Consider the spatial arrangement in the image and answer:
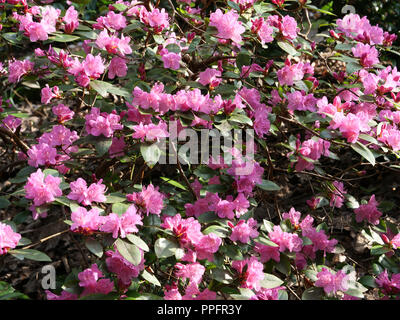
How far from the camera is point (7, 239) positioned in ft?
4.12

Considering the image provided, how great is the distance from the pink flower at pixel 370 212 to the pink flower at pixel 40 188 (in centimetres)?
115

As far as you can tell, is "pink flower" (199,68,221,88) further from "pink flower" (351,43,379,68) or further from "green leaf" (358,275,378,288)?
"green leaf" (358,275,378,288)

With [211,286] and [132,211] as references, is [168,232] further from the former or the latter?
[211,286]

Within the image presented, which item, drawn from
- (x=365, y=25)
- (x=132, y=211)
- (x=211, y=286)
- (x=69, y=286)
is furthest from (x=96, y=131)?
(x=365, y=25)

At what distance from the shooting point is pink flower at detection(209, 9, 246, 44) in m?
1.68

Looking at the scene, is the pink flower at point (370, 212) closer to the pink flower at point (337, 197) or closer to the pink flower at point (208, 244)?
the pink flower at point (337, 197)

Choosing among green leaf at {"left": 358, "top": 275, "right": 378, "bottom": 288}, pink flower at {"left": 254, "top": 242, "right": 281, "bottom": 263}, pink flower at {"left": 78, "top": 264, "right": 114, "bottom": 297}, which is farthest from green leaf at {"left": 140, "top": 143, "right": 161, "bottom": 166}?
green leaf at {"left": 358, "top": 275, "right": 378, "bottom": 288}

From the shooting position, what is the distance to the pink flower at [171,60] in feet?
5.53

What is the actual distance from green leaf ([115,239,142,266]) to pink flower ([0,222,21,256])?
0.27 metres

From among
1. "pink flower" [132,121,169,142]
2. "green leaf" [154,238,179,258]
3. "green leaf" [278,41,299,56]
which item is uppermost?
"green leaf" [278,41,299,56]

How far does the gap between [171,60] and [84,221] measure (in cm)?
70

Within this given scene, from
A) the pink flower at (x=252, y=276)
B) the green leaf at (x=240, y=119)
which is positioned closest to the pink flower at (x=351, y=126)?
the green leaf at (x=240, y=119)

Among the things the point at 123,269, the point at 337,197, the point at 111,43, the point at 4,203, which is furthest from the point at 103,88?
the point at 337,197

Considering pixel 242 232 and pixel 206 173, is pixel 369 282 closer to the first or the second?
pixel 242 232
